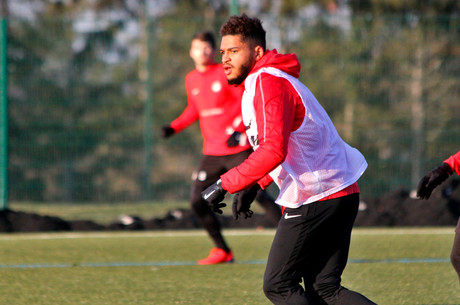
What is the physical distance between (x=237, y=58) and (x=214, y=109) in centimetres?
381

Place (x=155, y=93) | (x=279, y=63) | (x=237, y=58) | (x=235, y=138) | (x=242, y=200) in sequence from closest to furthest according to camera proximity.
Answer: (x=279, y=63) → (x=237, y=58) → (x=242, y=200) → (x=235, y=138) → (x=155, y=93)

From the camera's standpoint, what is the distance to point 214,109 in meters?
8.03

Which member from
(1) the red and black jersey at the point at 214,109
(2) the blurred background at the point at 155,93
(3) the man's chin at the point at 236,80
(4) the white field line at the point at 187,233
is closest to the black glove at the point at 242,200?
(3) the man's chin at the point at 236,80

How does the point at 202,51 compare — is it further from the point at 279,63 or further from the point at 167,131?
the point at 279,63

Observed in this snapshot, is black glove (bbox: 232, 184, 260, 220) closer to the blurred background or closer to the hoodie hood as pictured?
the hoodie hood

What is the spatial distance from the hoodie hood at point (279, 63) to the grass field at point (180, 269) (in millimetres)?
2231

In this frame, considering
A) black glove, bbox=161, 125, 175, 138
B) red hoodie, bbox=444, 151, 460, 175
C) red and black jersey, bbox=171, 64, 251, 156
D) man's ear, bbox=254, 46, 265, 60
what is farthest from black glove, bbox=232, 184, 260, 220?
black glove, bbox=161, 125, 175, 138

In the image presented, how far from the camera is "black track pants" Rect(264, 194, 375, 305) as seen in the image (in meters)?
4.08

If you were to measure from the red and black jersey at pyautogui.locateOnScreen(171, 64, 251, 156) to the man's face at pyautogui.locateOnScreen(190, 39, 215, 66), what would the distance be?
151mm

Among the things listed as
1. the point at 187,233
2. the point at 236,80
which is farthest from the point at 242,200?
the point at 187,233

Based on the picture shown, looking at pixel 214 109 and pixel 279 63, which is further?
pixel 214 109

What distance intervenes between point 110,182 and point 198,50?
229 inches

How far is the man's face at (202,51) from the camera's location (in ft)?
25.8

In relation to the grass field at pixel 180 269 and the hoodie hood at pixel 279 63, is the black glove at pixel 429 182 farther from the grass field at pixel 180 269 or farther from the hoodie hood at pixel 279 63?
the grass field at pixel 180 269
